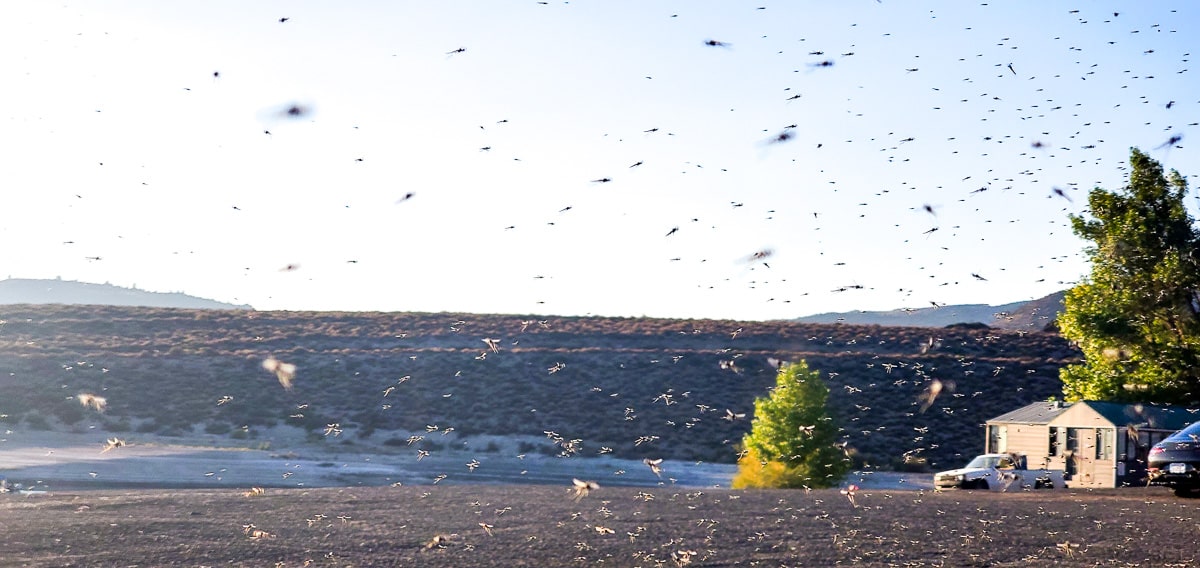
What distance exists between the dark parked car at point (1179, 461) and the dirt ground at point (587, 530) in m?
0.59

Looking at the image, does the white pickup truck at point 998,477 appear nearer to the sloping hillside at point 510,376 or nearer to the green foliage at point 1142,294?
the green foliage at point 1142,294

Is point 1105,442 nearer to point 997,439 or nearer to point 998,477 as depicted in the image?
point 998,477

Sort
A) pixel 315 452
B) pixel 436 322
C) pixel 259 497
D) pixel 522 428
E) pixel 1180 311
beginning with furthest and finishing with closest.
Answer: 1. pixel 436 322
2. pixel 522 428
3. pixel 315 452
4. pixel 1180 311
5. pixel 259 497

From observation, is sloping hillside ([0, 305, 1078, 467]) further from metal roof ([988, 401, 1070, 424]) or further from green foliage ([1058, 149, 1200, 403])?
green foliage ([1058, 149, 1200, 403])

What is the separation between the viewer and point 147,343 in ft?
280

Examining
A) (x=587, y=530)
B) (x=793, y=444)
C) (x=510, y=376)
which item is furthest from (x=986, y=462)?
(x=510, y=376)

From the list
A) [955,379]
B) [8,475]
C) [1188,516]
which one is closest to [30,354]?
[8,475]

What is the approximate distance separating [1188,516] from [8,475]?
31.0m

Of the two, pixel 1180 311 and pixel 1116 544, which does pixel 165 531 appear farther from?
pixel 1180 311

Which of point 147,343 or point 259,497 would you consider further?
point 147,343

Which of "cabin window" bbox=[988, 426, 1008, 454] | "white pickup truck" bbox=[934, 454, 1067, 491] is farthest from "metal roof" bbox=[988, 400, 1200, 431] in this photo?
"cabin window" bbox=[988, 426, 1008, 454]

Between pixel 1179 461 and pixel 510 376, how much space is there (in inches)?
2241

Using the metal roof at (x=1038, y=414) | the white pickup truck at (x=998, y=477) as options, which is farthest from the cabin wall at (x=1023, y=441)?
the white pickup truck at (x=998, y=477)

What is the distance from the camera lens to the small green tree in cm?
3384
